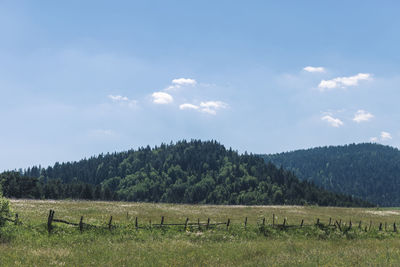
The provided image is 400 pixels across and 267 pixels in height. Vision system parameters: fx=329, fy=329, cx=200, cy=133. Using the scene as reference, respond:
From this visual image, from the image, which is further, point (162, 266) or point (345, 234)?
point (345, 234)

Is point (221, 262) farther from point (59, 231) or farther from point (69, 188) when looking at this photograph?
point (69, 188)

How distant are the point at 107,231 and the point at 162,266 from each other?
396 inches

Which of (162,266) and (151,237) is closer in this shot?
(162,266)

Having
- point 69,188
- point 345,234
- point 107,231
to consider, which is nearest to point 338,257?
point 345,234

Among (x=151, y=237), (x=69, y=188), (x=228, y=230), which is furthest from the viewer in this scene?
(x=69, y=188)

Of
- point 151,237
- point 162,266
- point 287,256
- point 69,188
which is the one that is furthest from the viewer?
point 69,188

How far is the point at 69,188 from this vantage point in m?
146

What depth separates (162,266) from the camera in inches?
601

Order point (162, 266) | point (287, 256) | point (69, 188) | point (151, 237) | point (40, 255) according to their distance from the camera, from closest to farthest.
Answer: point (162, 266)
point (40, 255)
point (287, 256)
point (151, 237)
point (69, 188)

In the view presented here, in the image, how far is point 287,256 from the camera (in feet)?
59.0

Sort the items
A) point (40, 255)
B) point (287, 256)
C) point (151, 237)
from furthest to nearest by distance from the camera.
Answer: point (151, 237), point (287, 256), point (40, 255)

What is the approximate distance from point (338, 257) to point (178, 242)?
9659 millimetres

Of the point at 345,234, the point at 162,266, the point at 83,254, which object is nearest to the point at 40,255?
the point at 83,254

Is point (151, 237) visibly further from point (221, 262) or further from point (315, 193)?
point (315, 193)
